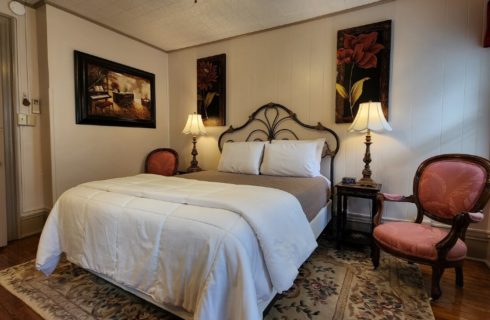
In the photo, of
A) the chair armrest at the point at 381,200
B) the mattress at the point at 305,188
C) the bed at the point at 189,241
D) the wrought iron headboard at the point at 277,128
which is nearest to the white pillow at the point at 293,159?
the mattress at the point at 305,188

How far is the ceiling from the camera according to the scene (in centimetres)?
269

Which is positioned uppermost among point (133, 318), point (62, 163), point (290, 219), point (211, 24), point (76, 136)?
point (211, 24)

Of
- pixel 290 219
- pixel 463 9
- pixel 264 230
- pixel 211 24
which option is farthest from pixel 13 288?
pixel 463 9

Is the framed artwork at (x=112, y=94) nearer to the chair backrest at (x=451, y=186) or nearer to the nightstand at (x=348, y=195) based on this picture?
the nightstand at (x=348, y=195)

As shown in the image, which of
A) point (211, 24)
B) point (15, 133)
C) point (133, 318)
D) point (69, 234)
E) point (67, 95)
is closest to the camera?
point (133, 318)

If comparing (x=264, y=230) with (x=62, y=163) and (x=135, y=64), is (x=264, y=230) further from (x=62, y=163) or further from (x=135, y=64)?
(x=135, y=64)

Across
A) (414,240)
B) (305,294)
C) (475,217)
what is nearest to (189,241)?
(305,294)

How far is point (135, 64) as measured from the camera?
3.66 m

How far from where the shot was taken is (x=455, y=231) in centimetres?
166

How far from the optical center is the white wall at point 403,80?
2307 mm

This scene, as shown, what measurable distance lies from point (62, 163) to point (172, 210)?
7.34 feet

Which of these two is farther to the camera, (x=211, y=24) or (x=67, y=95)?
(x=211, y=24)

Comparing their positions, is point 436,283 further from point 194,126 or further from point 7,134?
point 7,134

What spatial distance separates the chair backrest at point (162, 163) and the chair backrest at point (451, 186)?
3.01 m
